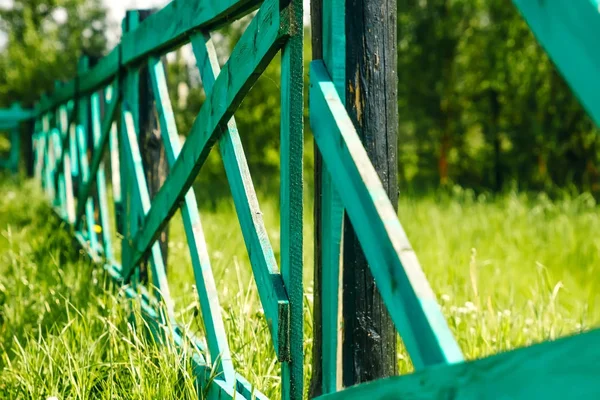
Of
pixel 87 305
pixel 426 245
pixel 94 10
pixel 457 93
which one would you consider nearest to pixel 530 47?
pixel 457 93

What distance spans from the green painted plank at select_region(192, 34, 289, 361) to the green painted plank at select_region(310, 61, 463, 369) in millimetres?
360

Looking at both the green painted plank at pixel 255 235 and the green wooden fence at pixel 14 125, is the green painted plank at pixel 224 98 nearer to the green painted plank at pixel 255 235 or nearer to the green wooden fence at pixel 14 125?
the green painted plank at pixel 255 235

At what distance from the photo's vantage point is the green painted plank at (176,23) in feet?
6.51

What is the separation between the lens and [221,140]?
80.3 inches

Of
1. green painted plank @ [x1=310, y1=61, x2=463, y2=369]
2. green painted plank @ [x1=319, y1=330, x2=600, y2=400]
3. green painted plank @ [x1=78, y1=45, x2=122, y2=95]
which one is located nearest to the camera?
green painted plank @ [x1=319, y1=330, x2=600, y2=400]

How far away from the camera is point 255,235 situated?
185 cm

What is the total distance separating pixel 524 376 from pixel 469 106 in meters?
10.8

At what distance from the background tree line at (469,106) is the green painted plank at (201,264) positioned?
5815 millimetres

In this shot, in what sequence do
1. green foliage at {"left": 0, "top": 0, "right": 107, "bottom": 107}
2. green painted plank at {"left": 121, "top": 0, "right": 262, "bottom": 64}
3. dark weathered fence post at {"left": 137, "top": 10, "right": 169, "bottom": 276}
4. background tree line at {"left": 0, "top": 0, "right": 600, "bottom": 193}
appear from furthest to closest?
green foliage at {"left": 0, "top": 0, "right": 107, "bottom": 107}
background tree line at {"left": 0, "top": 0, "right": 600, "bottom": 193}
dark weathered fence post at {"left": 137, "top": 10, "right": 169, "bottom": 276}
green painted plank at {"left": 121, "top": 0, "right": 262, "bottom": 64}

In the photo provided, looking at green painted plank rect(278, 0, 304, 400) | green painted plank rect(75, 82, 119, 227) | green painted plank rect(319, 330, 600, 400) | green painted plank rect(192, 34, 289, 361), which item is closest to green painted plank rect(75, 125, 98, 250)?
green painted plank rect(75, 82, 119, 227)

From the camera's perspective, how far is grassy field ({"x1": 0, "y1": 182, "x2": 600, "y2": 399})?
2.10 metres

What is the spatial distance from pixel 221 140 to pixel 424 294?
107 cm

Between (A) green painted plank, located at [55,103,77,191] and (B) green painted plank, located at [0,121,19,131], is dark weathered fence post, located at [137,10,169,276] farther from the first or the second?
(B) green painted plank, located at [0,121,19,131]

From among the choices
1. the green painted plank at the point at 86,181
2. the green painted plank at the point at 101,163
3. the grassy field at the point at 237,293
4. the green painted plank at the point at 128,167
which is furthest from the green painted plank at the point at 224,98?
the green painted plank at the point at 86,181
